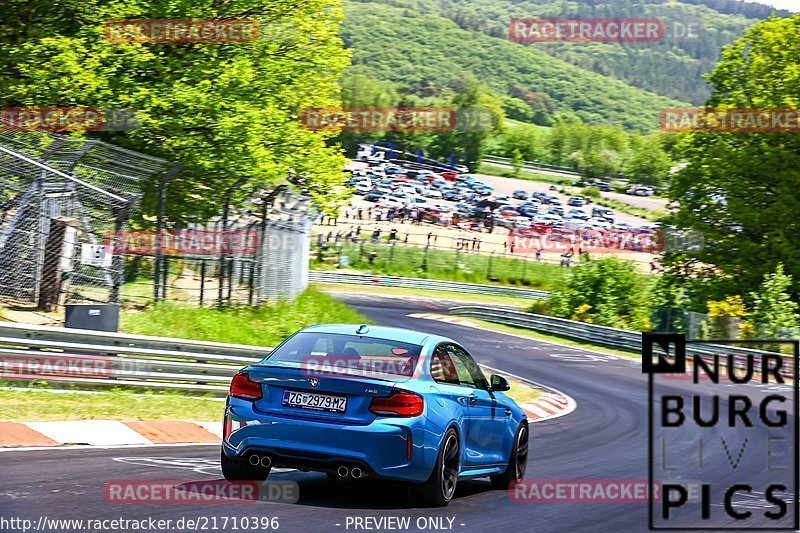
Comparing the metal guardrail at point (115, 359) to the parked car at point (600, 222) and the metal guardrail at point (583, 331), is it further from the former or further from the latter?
the parked car at point (600, 222)

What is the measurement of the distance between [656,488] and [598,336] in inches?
1108

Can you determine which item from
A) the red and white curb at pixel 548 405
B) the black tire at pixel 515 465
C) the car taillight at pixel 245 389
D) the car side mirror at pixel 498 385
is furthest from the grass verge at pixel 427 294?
the car taillight at pixel 245 389

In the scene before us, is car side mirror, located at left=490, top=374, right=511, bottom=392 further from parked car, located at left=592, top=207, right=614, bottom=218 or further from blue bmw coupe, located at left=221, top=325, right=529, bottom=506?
parked car, located at left=592, top=207, right=614, bottom=218

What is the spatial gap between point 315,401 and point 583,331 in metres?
33.0

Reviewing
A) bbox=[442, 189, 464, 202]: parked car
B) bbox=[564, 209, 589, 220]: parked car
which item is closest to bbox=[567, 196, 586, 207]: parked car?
bbox=[564, 209, 589, 220]: parked car

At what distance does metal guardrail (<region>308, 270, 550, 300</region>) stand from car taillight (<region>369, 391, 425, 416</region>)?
2155 inches

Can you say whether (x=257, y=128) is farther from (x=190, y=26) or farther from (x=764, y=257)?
Answer: (x=764, y=257)

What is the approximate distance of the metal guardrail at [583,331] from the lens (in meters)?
33.4

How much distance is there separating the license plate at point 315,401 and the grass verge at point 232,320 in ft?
32.5

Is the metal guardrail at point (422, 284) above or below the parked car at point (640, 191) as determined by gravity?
below

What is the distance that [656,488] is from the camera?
11.6 m

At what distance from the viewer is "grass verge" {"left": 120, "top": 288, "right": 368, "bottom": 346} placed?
60.6 ft

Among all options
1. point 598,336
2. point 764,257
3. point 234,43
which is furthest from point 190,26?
point 764,257

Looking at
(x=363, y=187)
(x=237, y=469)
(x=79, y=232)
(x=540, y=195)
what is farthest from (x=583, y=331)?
(x=540, y=195)
